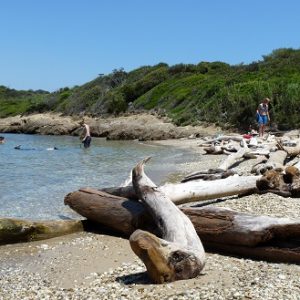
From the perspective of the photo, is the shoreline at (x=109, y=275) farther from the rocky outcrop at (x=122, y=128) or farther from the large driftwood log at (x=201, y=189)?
the rocky outcrop at (x=122, y=128)

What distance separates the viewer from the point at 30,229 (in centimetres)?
832

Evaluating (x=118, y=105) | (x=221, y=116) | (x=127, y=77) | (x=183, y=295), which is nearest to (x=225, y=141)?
(x=221, y=116)

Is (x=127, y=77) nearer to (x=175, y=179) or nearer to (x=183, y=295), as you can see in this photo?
(x=175, y=179)

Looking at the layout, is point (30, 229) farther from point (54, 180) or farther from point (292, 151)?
point (292, 151)

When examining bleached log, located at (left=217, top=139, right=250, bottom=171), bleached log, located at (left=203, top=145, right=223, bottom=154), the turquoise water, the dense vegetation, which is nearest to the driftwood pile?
the turquoise water

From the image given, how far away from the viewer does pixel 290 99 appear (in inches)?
1275

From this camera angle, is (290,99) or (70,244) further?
(290,99)

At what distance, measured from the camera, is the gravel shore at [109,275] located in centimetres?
538

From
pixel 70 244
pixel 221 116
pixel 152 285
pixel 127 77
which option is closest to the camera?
pixel 152 285

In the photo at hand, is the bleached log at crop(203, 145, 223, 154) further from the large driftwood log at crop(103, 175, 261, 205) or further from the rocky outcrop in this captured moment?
the rocky outcrop

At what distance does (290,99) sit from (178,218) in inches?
1069

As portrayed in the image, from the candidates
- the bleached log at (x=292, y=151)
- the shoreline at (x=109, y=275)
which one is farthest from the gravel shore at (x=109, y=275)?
the bleached log at (x=292, y=151)

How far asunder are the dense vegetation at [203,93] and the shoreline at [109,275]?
2552cm

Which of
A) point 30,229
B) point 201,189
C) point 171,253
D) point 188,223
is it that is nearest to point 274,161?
point 201,189
